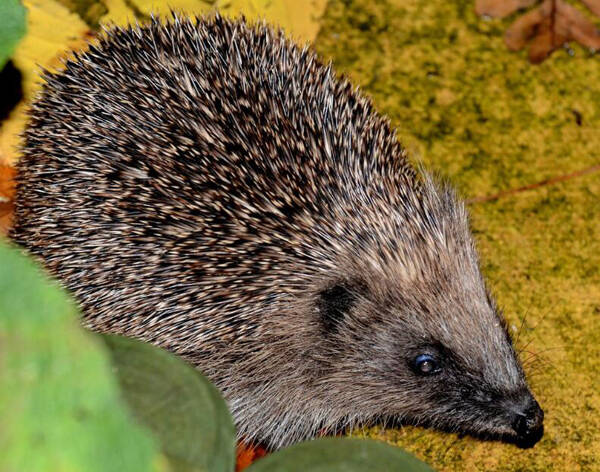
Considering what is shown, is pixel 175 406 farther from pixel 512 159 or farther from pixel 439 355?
pixel 512 159

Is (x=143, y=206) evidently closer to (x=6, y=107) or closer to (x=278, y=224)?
(x=278, y=224)

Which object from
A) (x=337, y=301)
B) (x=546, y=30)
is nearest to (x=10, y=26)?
(x=337, y=301)

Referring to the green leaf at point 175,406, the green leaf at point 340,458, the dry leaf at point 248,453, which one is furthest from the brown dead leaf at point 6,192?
the green leaf at point 340,458

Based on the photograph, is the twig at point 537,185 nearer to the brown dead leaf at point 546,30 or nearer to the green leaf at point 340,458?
the brown dead leaf at point 546,30

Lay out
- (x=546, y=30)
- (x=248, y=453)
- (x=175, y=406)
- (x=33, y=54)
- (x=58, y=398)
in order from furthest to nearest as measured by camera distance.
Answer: (x=546, y=30) < (x=33, y=54) < (x=248, y=453) < (x=175, y=406) < (x=58, y=398)

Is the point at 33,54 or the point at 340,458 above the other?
the point at 33,54

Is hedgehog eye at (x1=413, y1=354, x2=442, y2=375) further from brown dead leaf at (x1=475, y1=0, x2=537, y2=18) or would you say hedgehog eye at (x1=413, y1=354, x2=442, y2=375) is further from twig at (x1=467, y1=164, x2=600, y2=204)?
brown dead leaf at (x1=475, y1=0, x2=537, y2=18)

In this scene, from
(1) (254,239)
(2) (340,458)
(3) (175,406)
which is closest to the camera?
(3) (175,406)

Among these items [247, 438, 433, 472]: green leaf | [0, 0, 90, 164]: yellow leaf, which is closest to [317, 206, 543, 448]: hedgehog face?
[247, 438, 433, 472]: green leaf
